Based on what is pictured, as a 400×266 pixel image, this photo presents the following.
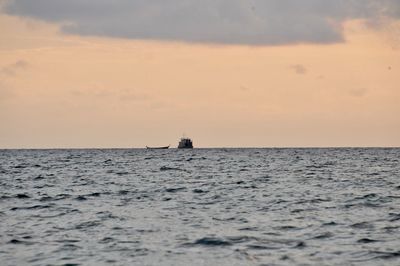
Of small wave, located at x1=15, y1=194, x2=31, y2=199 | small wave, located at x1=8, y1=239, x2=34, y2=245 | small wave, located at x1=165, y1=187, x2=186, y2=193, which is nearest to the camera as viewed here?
small wave, located at x1=8, y1=239, x2=34, y2=245

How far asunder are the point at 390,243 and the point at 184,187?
28943 mm

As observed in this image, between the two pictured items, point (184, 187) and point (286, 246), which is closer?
point (286, 246)

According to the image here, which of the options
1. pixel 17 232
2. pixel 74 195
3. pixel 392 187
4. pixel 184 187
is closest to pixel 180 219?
pixel 17 232

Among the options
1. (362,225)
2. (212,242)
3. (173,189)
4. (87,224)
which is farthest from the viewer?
(173,189)

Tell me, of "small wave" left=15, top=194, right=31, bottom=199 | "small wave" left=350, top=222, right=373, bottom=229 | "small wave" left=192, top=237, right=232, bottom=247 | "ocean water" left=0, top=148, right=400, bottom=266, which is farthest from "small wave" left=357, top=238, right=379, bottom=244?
"small wave" left=15, top=194, right=31, bottom=199

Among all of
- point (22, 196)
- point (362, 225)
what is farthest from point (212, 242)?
point (22, 196)

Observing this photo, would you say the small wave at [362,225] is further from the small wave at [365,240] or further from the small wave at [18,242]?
the small wave at [18,242]

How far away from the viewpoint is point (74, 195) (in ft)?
142

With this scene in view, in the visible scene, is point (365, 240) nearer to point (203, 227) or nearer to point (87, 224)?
point (203, 227)

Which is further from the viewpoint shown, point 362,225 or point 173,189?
point 173,189

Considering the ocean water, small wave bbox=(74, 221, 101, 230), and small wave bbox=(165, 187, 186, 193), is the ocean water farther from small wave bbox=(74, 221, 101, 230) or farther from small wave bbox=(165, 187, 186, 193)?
small wave bbox=(165, 187, 186, 193)

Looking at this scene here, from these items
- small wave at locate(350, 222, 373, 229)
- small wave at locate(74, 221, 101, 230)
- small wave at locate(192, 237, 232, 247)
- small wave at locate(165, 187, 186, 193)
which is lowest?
small wave at locate(192, 237, 232, 247)

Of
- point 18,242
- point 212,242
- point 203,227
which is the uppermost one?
point 203,227

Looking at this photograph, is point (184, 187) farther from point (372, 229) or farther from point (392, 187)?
point (372, 229)
